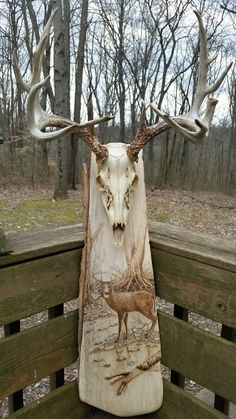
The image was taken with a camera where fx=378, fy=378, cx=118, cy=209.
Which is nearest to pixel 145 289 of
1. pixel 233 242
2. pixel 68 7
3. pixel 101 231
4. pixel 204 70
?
pixel 101 231

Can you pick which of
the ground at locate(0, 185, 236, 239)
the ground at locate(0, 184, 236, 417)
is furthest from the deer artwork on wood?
the ground at locate(0, 185, 236, 239)

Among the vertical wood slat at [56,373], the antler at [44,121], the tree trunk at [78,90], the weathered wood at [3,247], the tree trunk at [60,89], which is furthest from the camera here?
the tree trunk at [78,90]

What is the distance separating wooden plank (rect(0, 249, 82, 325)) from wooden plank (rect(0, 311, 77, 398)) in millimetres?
82

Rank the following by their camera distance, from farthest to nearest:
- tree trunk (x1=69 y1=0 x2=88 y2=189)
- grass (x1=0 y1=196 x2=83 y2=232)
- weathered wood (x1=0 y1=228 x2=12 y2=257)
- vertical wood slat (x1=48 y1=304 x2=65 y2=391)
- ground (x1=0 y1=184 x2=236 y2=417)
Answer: tree trunk (x1=69 y1=0 x2=88 y2=189)
ground (x1=0 y1=184 x2=236 y2=417)
grass (x1=0 y1=196 x2=83 y2=232)
vertical wood slat (x1=48 y1=304 x2=65 y2=391)
weathered wood (x1=0 y1=228 x2=12 y2=257)

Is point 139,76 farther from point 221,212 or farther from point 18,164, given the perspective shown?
point 221,212

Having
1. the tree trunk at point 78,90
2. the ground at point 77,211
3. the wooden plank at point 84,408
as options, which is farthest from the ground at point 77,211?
the wooden plank at point 84,408

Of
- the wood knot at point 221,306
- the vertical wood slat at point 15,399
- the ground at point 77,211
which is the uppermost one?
the wood knot at point 221,306

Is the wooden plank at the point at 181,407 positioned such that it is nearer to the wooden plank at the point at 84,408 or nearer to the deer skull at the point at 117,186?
the wooden plank at the point at 84,408

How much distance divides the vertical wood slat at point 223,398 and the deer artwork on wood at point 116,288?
0.22 metres

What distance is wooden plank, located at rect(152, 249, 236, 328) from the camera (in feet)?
4.10

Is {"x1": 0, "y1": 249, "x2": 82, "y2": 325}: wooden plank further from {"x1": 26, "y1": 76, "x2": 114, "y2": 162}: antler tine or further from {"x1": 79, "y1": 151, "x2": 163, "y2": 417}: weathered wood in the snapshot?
{"x1": 26, "y1": 76, "x2": 114, "y2": 162}: antler tine

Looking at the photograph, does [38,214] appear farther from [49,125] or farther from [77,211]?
[49,125]

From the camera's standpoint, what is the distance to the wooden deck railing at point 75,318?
→ 4.13 feet

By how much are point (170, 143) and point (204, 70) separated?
524 inches
